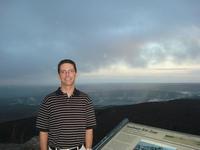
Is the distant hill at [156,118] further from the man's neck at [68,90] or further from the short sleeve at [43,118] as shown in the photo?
the man's neck at [68,90]

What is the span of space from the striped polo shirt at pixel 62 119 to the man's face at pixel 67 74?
22 centimetres

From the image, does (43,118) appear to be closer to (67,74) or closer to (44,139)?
(44,139)

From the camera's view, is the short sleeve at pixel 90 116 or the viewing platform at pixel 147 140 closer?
the viewing platform at pixel 147 140

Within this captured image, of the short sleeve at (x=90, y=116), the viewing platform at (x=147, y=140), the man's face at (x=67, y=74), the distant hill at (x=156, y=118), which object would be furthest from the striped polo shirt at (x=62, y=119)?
the distant hill at (x=156, y=118)

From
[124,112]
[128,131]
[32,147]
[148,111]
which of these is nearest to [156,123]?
[148,111]

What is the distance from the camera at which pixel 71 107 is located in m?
4.51

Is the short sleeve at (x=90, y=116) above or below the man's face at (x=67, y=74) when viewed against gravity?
below

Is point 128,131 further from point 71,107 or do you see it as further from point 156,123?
point 156,123

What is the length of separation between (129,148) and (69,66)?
5.17ft

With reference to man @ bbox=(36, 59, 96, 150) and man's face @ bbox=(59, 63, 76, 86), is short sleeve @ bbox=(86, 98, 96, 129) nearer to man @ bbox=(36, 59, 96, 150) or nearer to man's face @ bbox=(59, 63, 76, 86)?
man @ bbox=(36, 59, 96, 150)

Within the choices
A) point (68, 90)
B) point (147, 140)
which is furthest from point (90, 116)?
point (147, 140)

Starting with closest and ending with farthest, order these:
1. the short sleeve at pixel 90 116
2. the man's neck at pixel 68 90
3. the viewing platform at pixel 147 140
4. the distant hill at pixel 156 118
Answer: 1. the viewing platform at pixel 147 140
2. the man's neck at pixel 68 90
3. the short sleeve at pixel 90 116
4. the distant hill at pixel 156 118

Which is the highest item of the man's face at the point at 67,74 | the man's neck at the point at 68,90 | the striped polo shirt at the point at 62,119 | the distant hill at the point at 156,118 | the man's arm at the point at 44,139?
the man's face at the point at 67,74

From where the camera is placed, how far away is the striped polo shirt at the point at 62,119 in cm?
445
